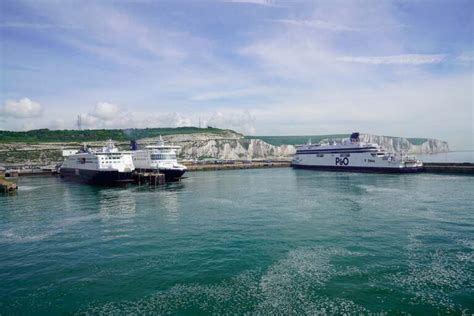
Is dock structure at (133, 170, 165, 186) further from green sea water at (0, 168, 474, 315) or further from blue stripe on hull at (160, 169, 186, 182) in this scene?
green sea water at (0, 168, 474, 315)

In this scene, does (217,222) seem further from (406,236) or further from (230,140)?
(230,140)

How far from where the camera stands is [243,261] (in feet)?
54.1

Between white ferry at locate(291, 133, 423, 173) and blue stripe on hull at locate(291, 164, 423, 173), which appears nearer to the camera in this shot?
blue stripe on hull at locate(291, 164, 423, 173)

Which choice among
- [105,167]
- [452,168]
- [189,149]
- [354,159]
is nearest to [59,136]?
[189,149]

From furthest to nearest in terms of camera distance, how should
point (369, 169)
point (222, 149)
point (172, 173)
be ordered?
1. point (222, 149)
2. point (369, 169)
3. point (172, 173)

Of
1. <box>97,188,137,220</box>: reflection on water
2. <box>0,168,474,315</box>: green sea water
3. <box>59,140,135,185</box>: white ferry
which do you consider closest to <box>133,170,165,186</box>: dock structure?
<box>59,140,135,185</box>: white ferry

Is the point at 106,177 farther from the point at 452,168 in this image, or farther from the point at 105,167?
the point at 452,168

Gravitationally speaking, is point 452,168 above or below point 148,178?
above

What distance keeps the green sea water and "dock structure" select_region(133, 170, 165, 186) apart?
2705cm

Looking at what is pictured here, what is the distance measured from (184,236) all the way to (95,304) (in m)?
9.33

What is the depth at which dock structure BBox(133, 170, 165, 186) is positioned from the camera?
189 ft

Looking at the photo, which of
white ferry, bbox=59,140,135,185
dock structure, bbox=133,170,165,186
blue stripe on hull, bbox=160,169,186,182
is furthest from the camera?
blue stripe on hull, bbox=160,169,186,182

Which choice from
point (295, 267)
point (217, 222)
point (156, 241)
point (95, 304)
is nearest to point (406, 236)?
point (295, 267)

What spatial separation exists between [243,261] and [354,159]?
68.9 meters
